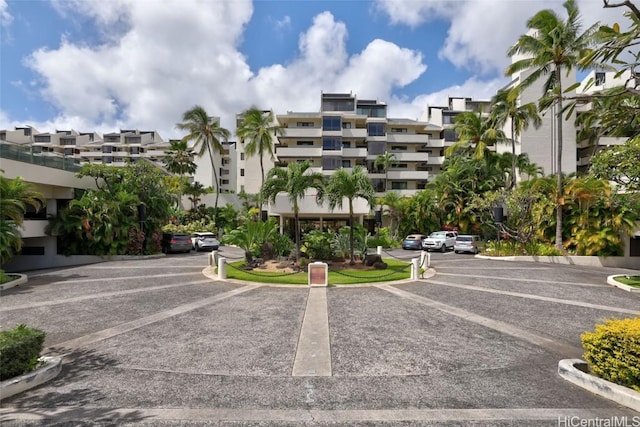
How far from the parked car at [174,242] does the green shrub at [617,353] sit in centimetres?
2374

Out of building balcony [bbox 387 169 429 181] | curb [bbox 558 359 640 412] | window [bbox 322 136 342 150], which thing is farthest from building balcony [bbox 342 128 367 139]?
curb [bbox 558 359 640 412]

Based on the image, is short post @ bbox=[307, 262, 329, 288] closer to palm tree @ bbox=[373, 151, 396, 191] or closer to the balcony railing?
the balcony railing

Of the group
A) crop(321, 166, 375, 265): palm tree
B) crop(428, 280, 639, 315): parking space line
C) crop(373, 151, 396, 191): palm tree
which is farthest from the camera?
crop(373, 151, 396, 191): palm tree

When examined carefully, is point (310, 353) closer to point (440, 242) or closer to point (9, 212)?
point (9, 212)

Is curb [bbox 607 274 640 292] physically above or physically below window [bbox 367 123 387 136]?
below

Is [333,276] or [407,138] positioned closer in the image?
[333,276]

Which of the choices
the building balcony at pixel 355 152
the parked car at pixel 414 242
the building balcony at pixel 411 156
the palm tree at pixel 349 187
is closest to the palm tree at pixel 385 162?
the building balcony at pixel 411 156

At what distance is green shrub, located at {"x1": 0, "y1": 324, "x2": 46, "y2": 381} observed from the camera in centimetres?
456

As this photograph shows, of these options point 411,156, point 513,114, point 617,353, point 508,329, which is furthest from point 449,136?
point 617,353

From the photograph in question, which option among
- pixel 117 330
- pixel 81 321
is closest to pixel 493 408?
pixel 117 330

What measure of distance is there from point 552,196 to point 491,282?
37.8ft

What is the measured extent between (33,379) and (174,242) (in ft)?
64.8

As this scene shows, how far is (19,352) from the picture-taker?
471 centimetres

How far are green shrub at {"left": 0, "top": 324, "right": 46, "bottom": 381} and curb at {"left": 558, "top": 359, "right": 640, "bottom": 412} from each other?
862 cm
